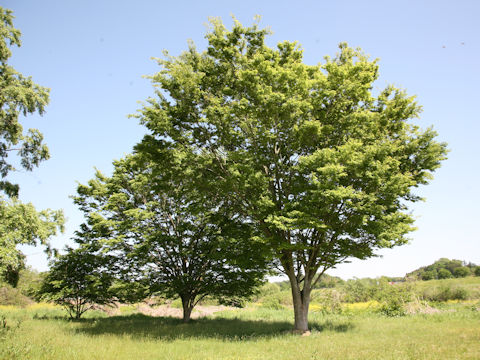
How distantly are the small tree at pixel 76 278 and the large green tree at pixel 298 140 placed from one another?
1320 centimetres

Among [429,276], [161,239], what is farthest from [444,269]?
[161,239]

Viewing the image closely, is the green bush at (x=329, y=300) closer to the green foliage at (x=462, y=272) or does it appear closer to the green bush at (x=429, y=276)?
the green bush at (x=429, y=276)

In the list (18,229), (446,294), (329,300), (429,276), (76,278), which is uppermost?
(18,229)

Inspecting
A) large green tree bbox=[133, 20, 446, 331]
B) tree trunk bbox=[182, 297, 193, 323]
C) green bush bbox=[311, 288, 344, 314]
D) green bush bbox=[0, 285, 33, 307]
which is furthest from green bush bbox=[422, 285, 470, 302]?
green bush bbox=[0, 285, 33, 307]

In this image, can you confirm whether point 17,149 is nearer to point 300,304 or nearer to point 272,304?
point 300,304

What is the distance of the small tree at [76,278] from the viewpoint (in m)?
21.9

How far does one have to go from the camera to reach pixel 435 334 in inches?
490

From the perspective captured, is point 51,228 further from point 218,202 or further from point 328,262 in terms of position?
point 328,262

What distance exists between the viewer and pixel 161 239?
19.3 meters

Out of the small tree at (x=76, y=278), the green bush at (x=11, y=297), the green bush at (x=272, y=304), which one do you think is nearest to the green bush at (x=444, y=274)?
the green bush at (x=272, y=304)

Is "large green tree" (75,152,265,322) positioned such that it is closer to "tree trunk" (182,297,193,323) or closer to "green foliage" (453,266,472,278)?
"tree trunk" (182,297,193,323)

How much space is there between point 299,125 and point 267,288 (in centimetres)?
5325

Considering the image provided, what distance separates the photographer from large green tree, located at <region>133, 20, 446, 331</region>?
1291 centimetres

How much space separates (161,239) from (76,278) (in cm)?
924
